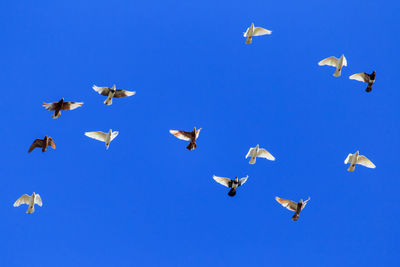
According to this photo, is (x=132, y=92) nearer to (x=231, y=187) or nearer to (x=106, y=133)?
(x=106, y=133)

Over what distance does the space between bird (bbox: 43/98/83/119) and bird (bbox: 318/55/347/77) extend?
12347 mm

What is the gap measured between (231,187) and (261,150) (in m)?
2.44

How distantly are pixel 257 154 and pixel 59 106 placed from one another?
990 cm

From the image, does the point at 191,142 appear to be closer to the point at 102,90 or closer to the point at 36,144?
the point at 102,90

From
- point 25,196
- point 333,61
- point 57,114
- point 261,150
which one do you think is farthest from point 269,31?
point 25,196

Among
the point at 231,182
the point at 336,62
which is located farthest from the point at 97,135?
the point at 336,62

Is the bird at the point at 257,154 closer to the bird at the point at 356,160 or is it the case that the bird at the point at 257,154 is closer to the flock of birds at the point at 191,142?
the flock of birds at the point at 191,142

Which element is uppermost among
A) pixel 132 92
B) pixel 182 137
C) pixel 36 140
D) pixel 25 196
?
pixel 132 92

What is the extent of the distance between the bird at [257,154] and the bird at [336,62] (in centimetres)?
528

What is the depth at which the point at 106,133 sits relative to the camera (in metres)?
26.8

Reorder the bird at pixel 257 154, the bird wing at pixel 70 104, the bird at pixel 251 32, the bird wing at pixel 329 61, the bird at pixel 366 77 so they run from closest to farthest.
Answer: the bird wing at pixel 70 104, the bird at pixel 257 154, the bird at pixel 366 77, the bird wing at pixel 329 61, the bird at pixel 251 32

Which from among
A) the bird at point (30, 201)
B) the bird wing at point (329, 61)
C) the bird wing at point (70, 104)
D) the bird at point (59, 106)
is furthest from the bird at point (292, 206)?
the bird at point (30, 201)

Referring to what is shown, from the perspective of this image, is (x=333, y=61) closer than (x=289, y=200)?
No

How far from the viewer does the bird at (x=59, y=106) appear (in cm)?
2627
